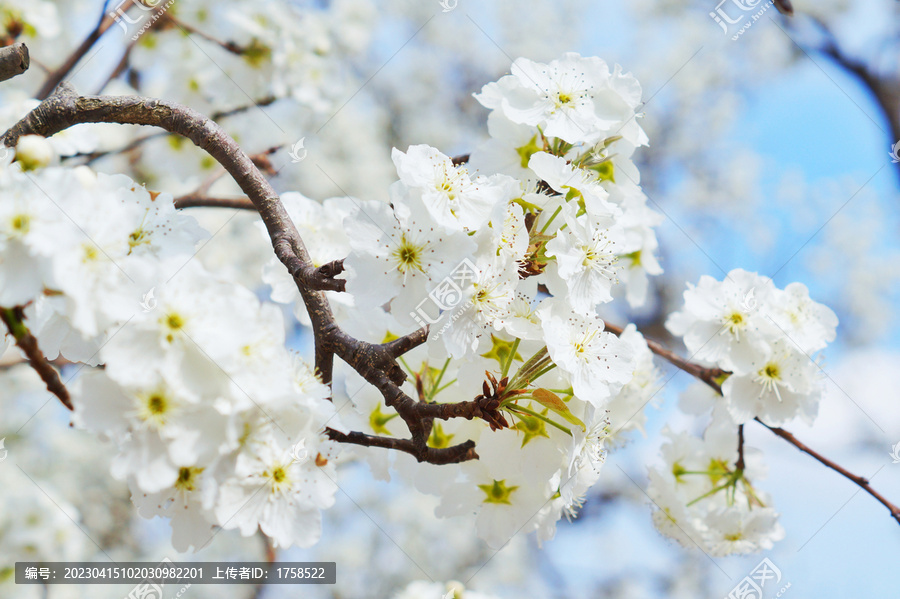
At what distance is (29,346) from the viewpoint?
0.68 meters

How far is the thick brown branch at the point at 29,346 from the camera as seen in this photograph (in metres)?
0.68

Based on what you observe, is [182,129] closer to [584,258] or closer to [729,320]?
[584,258]

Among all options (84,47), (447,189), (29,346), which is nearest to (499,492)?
(447,189)

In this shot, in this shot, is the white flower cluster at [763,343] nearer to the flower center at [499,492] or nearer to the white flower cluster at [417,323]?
the white flower cluster at [417,323]

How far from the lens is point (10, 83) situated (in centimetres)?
252

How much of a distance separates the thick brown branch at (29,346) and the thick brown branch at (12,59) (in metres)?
0.50

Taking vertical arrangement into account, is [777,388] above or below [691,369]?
above

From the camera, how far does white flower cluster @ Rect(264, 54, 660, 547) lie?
89 cm

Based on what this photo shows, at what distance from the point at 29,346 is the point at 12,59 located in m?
0.56

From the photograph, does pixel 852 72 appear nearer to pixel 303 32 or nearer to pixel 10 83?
pixel 303 32

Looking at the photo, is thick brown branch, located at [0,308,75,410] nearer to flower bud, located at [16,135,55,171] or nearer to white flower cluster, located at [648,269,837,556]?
flower bud, located at [16,135,55,171]

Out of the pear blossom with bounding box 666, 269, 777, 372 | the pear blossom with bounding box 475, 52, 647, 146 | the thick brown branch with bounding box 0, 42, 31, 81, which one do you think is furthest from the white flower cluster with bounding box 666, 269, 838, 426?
the thick brown branch with bounding box 0, 42, 31, 81

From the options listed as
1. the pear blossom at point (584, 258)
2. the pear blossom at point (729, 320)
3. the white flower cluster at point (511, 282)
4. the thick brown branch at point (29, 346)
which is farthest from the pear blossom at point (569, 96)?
the thick brown branch at point (29, 346)

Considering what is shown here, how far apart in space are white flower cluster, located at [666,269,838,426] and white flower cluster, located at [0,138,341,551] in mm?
1085
